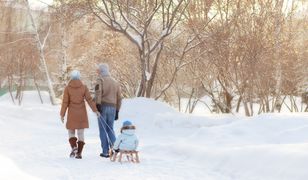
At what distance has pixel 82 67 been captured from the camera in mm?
37125

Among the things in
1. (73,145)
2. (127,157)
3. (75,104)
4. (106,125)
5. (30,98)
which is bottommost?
(127,157)

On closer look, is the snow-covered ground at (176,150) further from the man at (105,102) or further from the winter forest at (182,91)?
the man at (105,102)

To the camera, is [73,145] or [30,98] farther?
[30,98]

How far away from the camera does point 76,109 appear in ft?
33.4

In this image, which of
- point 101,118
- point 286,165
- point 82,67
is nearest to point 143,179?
point 286,165

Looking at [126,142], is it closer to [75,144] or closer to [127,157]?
[127,157]

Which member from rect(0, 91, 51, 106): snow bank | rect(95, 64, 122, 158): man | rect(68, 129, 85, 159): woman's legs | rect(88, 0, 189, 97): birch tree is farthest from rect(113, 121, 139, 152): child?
rect(0, 91, 51, 106): snow bank

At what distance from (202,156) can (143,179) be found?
2296mm

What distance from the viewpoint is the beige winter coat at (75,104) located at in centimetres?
1013

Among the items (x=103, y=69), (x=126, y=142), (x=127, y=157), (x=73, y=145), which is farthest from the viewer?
(x=103, y=69)

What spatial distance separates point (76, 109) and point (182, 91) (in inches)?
1229

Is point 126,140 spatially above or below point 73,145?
above

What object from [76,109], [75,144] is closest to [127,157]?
[75,144]

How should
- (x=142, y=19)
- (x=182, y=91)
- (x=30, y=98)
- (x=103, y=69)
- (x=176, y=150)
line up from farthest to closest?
(x=30, y=98) < (x=182, y=91) < (x=142, y=19) < (x=176, y=150) < (x=103, y=69)
